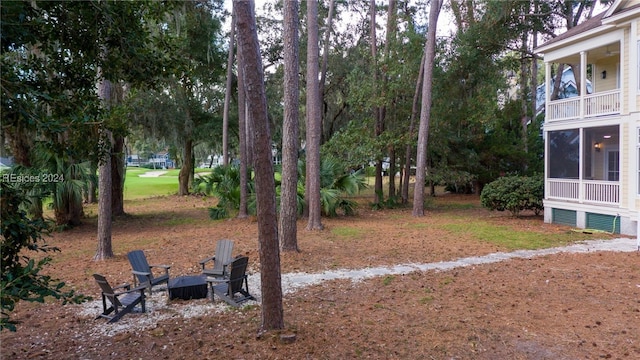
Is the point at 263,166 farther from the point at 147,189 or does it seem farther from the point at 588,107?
the point at 147,189

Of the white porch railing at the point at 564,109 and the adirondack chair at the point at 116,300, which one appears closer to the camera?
the adirondack chair at the point at 116,300

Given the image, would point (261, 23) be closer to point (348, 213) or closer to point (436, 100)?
point (436, 100)

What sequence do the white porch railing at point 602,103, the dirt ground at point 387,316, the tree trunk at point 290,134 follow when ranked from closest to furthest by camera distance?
the dirt ground at point 387,316 < the tree trunk at point 290,134 < the white porch railing at point 602,103

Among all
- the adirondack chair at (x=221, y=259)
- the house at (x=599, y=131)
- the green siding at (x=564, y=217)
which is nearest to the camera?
the adirondack chair at (x=221, y=259)

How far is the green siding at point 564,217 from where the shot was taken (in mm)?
13655

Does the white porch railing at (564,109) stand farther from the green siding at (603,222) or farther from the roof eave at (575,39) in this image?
the green siding at (603,222)

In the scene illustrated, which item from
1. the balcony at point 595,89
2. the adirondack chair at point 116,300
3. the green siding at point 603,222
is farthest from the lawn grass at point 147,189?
the green siding at point 603,222

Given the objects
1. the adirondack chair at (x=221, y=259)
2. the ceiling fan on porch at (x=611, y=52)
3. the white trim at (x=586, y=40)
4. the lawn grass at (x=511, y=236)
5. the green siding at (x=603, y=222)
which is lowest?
the lawn grass at (x=511, y=236)

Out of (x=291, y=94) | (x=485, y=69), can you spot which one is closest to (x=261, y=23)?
(x=485, y=69)

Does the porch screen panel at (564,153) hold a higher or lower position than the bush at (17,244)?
higher

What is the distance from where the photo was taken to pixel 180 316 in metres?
5.53

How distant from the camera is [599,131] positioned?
48.1ft

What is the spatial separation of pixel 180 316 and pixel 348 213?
451 inches

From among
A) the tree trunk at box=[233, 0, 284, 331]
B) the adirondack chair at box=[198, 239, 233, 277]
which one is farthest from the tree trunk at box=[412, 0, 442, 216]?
the tree trunk at box=[233, 0, 284, 331]
